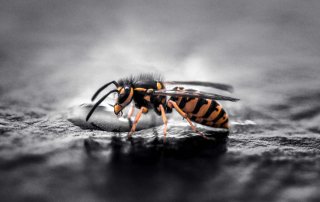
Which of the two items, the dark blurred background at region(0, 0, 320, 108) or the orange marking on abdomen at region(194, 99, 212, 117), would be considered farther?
the dark blurred background at region(0, 0, 320, 108)

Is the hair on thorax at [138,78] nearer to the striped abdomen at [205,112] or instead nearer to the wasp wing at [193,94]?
the wasp wing at [193,94]

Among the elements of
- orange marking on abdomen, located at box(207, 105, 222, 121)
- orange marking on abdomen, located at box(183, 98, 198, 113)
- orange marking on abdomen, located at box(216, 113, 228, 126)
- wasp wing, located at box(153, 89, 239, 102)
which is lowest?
orange marking on abdomen, located at box(216, 113, 228, 126)

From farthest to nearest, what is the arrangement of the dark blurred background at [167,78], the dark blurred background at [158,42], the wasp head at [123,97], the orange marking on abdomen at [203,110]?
the dark blurred background at [158,42] < the orange marking on abdomen at [203,110] < the wasp head at [123,97] < the dark blurred background at [167,78]

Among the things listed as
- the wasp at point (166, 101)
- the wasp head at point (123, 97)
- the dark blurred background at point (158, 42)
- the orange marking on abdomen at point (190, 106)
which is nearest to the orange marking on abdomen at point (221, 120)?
the wasp at point (166, 101)

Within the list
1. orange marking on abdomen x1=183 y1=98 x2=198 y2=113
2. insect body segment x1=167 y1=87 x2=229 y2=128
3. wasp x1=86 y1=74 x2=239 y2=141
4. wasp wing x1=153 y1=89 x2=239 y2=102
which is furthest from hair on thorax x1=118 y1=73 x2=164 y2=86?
orange marking on abdomen x1=183 y1=98 x2=198 y2=113

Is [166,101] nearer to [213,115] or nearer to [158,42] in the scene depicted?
[213,115]

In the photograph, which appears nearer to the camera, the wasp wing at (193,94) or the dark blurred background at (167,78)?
the dark blurred background at (167,78)

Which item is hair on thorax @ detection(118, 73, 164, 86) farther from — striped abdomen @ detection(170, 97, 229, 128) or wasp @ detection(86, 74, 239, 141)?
striped abdomen @ detection(170, 97, 229, 128)
